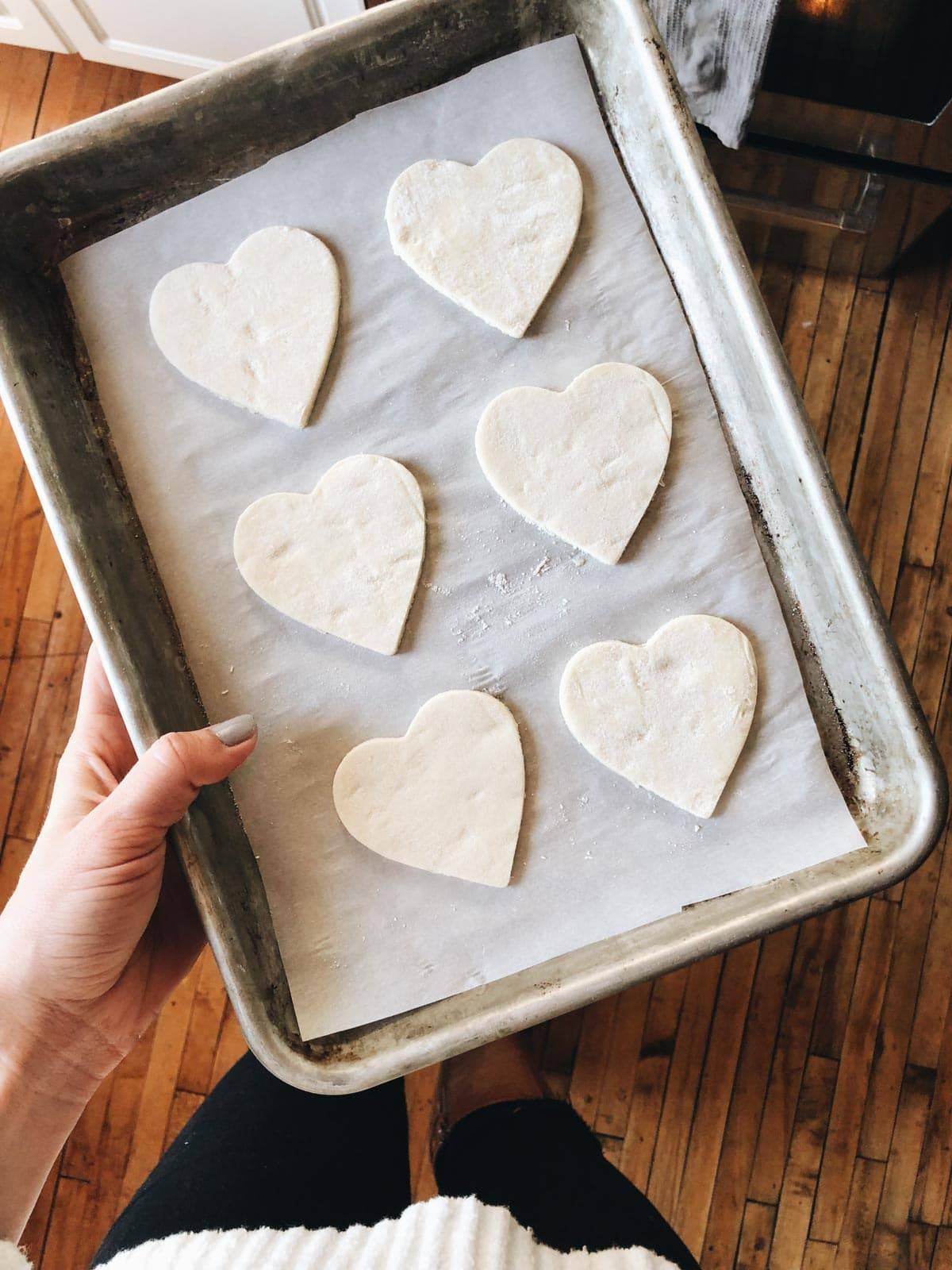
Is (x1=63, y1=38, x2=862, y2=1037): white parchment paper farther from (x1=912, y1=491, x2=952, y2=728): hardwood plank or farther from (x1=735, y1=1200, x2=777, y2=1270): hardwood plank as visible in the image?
(x1=735, y1=1200, x2=777, y2=1270): hardwood plank

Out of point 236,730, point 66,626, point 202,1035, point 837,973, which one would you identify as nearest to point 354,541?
point 236,730

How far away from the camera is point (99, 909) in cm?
76

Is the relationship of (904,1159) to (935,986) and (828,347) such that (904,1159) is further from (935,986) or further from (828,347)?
(828,347)

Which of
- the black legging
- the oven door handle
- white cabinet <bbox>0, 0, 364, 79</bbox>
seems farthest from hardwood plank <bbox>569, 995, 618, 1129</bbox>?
white cabinet <bbox>0, 0, 364, 79</bbox>

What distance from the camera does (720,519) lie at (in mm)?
817

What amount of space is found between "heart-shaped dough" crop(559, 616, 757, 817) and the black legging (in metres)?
0.48

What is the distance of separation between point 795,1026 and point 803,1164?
6.8 inches

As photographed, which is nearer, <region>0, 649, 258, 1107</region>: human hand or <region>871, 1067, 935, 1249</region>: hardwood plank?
<region>0, 649, 258, 1107</region>: human hand

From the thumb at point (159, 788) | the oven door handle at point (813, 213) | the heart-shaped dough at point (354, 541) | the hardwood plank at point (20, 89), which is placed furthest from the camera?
the hardwood plank at point (20, 89)

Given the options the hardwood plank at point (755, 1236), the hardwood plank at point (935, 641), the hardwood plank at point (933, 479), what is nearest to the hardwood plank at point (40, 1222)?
the hardwood plank at point (755, 1236)

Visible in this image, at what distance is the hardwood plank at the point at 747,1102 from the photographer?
Result: 1.22 meters

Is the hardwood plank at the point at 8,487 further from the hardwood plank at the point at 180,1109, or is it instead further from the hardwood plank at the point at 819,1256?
the hardwood plank at the point at 819,1256

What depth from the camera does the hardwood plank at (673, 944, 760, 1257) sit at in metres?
1.23

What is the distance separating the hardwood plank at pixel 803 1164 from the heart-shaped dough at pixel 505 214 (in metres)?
1.04
